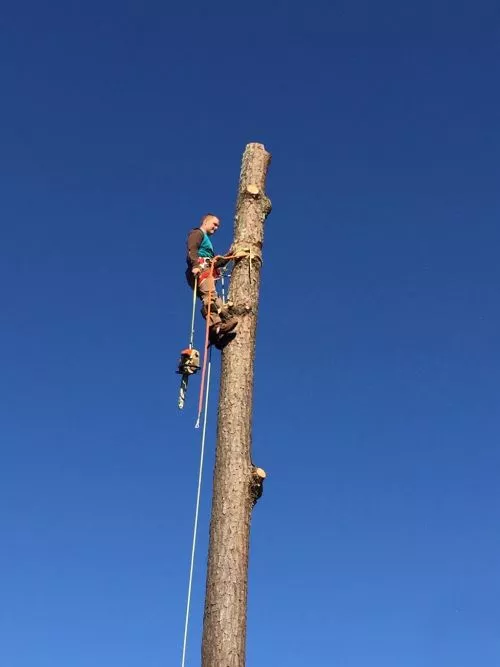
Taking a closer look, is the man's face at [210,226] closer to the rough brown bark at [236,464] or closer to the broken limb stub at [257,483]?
the rough brown bark at [236,464]

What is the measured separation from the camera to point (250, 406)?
508 cm

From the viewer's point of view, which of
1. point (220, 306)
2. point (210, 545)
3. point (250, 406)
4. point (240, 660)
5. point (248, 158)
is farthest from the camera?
point (248, 158)

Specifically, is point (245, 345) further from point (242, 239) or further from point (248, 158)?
point (248, 158)

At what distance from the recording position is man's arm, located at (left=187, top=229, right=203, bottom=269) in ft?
20.8

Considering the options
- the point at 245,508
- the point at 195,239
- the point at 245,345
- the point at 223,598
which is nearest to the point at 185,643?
the point at 223,598

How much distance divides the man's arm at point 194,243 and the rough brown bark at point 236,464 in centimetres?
52

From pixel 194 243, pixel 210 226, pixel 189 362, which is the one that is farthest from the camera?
pixel 210 226

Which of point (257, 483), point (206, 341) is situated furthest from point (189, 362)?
point (257, 483)

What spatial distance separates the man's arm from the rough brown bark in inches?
20.3

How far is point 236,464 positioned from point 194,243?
2258 mm

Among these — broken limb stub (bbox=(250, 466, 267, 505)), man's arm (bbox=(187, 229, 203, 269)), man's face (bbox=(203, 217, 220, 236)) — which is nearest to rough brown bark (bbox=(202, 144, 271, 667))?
broken limb stub (bbox=(250, 466, 267, 505))

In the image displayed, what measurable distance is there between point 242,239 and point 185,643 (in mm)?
2730

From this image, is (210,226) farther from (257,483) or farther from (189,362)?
(257,483)

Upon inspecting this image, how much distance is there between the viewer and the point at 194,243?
21.2ft
